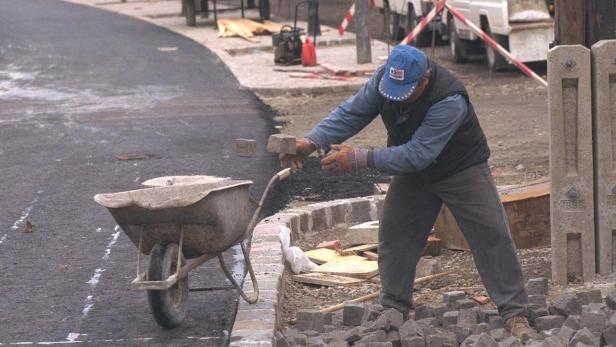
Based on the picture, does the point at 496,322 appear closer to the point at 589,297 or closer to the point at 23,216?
the point at 589,297

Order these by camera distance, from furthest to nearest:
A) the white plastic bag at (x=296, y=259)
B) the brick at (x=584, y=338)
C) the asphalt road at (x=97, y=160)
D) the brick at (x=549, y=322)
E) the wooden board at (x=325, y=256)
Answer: the wooden board at (x=325, y=256)
the white plastic bag at (x=296, y=259)
the asphalt road at (x=97, y=160)
the brick at (x=549, y=322)
the brick at (x=584, y=338)

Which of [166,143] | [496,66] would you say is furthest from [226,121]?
[496,66]

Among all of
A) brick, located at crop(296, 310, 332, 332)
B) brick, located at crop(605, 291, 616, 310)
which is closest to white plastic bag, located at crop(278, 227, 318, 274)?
brick, located at crop(296, 310, 332, 332)

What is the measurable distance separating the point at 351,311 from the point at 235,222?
81cm

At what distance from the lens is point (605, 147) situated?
801cm

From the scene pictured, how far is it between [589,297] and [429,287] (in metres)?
1.37

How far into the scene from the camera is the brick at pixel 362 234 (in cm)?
916

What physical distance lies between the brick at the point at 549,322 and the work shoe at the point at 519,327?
0.06 meters

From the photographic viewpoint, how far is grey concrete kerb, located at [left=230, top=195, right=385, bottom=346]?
688 centimetres

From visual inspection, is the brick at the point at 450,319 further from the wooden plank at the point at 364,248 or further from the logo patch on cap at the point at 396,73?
the wooden plank at the point at 364,248

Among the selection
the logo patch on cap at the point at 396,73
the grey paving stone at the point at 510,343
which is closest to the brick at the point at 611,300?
the grey paving stone at the point at 510,343

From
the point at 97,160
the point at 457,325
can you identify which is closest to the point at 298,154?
the point at 457,325

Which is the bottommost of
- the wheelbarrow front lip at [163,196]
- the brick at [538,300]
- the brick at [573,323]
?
the brick at [538,300]

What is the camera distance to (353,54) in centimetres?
2391
